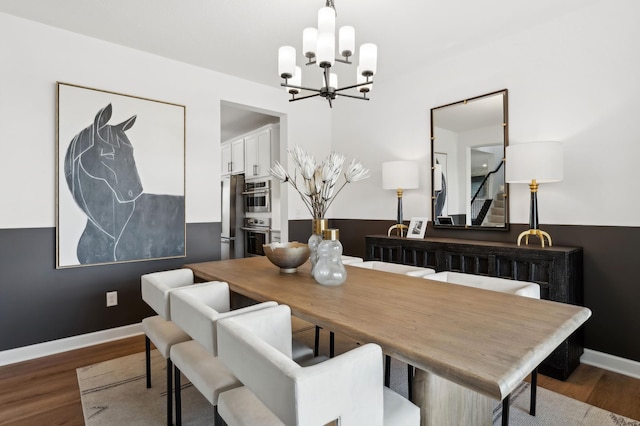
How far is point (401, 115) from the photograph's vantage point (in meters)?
3.82

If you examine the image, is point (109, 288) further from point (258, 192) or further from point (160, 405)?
point (258, 192)

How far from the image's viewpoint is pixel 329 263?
1.80 m

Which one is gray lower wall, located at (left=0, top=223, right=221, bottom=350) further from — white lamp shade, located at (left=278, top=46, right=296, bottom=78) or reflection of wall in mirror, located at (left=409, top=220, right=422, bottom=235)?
reflection of wall in mirror, located at (left=409, top=220, right=422, bottom=235)

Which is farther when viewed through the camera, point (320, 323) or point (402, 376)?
point (402, 376)

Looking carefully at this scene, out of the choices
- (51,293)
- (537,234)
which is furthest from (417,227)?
(51,293)

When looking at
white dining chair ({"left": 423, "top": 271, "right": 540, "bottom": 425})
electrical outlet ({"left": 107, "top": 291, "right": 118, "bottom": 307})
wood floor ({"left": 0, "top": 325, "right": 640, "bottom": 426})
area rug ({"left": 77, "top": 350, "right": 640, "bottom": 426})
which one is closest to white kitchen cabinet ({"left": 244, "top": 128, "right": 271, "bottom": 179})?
electrical outlet ({"left": 107, "top": 291, "right": 118, "bottom": 307})

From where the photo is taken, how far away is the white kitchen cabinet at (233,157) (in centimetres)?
585

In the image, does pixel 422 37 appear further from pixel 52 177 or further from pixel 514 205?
pixel 52 177

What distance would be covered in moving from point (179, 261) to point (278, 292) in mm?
2144

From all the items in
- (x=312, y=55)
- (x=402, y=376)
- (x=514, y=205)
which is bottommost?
(x=402, y=376)

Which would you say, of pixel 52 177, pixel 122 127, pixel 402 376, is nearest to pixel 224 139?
pixel 122 127

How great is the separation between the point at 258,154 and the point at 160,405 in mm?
3910

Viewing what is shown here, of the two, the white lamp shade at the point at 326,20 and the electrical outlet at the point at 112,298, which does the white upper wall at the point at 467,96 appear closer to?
the electrical outlet at the point at 112,298

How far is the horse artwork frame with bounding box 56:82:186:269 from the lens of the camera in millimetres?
2795
